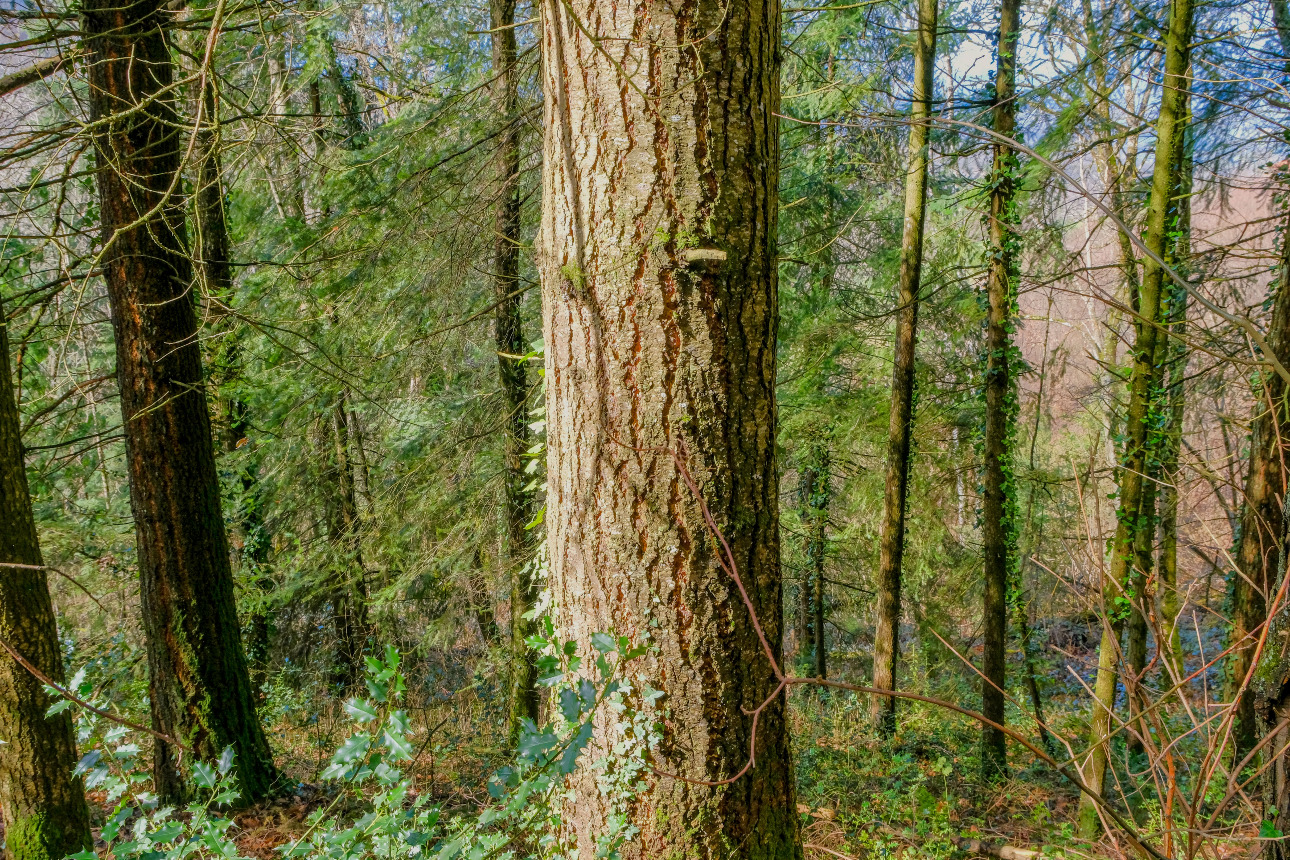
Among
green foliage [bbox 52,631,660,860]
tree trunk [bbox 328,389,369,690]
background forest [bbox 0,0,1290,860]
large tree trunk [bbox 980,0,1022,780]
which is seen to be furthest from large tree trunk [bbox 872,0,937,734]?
green foliage [bbox 52,631,660,860]

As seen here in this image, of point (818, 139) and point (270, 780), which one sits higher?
point (818, 139)

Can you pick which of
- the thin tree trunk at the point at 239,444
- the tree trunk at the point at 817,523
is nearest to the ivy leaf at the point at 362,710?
the thin tree trunk at the point at 239,444

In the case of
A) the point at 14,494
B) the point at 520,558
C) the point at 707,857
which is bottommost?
the point at 520,558

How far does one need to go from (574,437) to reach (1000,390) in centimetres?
752

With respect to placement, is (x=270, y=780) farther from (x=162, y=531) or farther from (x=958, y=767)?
(x=958, y=767)

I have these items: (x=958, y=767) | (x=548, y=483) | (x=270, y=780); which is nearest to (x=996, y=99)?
(x=958, y=767)

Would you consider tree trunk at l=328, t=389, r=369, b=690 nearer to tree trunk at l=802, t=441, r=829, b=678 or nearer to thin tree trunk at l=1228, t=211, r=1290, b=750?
tree trunk at l=802, t=441, r=829, b=678

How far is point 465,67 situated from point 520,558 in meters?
4.51

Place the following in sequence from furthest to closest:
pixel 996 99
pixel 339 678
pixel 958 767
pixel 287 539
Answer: pixel 339 678 < pixel 287 539 < pixel 958 767 < pixel 996 99

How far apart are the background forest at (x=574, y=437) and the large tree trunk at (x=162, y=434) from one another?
2 cm

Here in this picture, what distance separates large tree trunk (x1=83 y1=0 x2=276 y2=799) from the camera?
448 centimetres

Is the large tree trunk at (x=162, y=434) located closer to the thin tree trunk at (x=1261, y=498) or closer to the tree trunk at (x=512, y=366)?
the tree trunk at (x=512, y=366)

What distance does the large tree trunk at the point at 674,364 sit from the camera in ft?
5.86

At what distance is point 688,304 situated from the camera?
1803 mm
